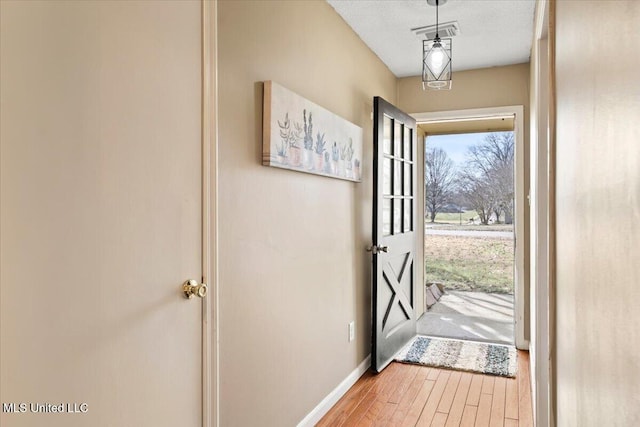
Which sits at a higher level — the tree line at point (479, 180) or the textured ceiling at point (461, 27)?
the textured ceiling at point (461, 27)

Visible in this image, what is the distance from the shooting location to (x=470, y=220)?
5887 millimetres

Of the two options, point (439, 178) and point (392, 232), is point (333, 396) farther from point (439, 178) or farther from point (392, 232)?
point (439, 178)

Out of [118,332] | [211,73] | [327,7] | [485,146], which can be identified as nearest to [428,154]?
[485,146]

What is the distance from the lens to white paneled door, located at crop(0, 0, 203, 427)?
94 centimetres

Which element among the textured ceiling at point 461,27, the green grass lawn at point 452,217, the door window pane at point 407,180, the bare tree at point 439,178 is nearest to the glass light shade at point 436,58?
the textured ceiling at point 461,27

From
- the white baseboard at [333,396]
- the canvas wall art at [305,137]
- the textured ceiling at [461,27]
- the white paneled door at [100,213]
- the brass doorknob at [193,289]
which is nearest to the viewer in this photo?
the white paneled door at [100,213]

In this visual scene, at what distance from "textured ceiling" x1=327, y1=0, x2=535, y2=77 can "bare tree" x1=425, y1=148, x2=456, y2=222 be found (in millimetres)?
2132

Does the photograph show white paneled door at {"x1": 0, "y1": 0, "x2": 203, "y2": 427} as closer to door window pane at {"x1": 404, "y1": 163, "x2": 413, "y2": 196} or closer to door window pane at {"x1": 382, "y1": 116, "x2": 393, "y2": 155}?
door window pane at {"x1": 382, "y1": 116, "x2": 393, "y2": 155}

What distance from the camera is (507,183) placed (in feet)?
18.7

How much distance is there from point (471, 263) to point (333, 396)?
3.87 m

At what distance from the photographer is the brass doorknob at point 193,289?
1417 mm

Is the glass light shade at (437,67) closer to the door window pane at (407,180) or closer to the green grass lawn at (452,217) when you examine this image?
the door window pane at (407,180)

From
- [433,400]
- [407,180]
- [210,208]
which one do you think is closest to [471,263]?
[407,180]

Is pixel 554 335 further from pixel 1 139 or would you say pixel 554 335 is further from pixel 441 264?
pixel 441 264
